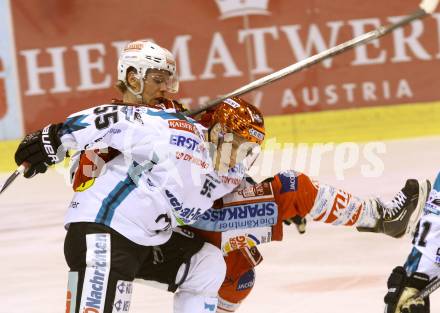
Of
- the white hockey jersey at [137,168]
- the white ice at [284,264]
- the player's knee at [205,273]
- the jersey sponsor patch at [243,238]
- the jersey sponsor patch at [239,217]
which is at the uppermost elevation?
the white hockey jersey at [137,168]

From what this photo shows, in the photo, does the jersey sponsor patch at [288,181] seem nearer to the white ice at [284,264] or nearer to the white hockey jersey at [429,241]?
the white hockey jersey at [429,241]

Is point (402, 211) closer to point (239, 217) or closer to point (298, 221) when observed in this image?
point (298, 221)

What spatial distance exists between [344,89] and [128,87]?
5.19m

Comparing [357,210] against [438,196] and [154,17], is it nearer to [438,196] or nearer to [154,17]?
[438,196]

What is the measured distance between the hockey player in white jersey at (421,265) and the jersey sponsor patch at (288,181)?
441 millimetres

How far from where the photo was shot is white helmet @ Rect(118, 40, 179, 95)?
10.6 ft

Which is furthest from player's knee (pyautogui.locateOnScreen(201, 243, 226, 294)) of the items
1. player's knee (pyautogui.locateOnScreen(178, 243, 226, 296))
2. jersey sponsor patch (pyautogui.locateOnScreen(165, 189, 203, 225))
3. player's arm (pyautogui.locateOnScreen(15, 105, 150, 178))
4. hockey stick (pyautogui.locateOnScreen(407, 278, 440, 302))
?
hockey stick (pyautogui.locateOnScreen(407, 278, 440, 302))

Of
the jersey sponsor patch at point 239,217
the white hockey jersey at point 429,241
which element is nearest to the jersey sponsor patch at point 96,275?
the jersey sponsor patch at point 239,217

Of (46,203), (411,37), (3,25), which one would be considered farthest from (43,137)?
(411,37)

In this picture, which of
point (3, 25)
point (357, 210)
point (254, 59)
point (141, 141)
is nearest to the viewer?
point (141, 141)

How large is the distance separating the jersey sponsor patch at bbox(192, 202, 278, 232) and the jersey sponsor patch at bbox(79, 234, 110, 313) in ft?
1.48

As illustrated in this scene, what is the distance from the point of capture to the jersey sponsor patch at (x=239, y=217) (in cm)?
337

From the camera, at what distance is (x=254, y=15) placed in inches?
321

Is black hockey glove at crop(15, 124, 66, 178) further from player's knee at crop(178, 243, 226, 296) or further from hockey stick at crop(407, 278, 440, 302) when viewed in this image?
hockey stick at crop(407, 278, 440, 302)
